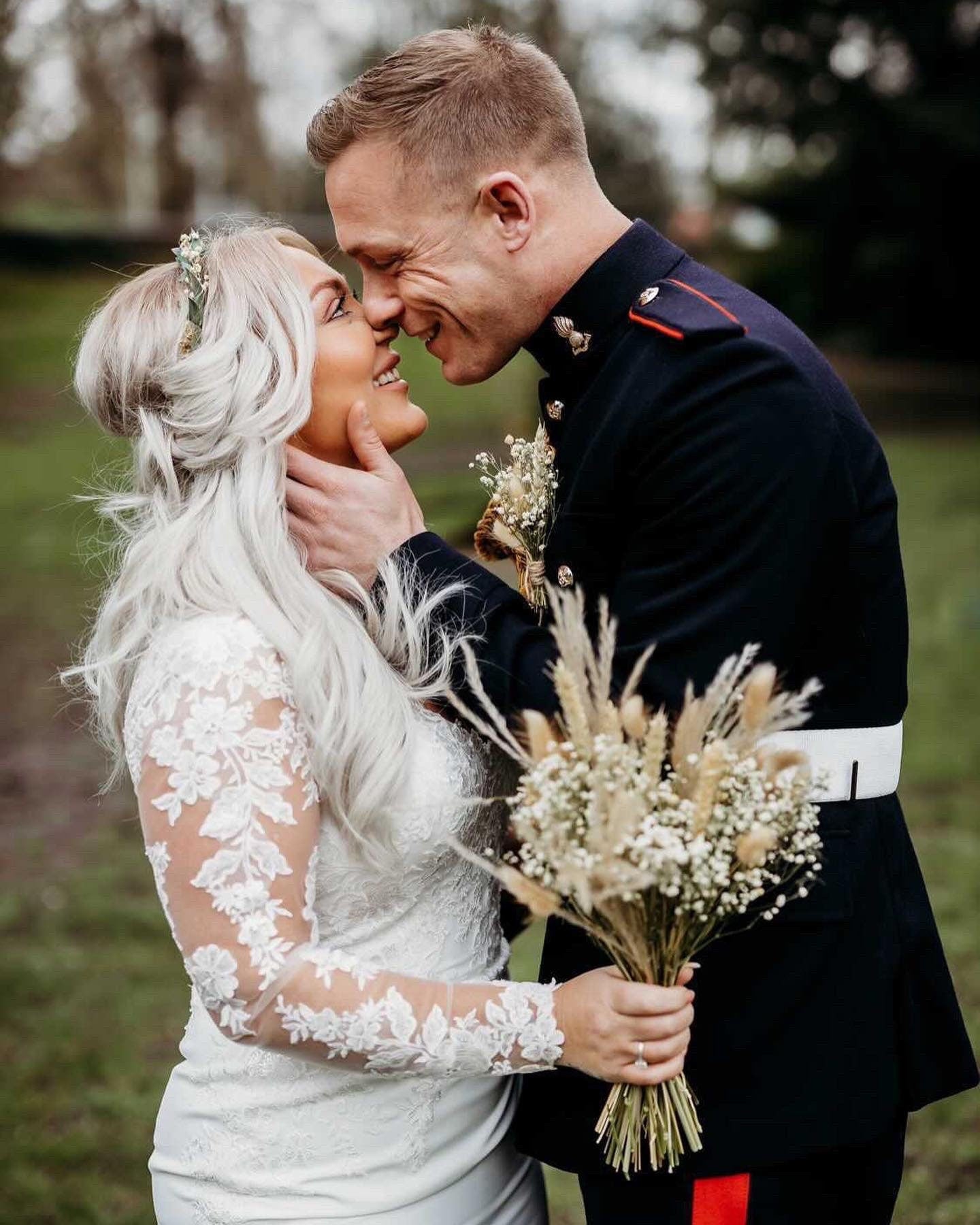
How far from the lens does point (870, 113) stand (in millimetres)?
20359

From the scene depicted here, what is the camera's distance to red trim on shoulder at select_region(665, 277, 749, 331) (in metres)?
2.29

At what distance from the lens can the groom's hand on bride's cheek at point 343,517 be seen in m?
2.48

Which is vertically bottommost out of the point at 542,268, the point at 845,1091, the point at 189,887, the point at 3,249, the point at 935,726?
the point at 3,249

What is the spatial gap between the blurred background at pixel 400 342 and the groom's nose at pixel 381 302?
365mm

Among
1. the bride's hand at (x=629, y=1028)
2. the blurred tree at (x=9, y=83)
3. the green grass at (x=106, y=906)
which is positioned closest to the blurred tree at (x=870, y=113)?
the green grass at (x=106, y=906)

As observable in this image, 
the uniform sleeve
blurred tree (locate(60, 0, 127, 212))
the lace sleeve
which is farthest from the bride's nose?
blurred tree (locate(60, 0, 127, 212))

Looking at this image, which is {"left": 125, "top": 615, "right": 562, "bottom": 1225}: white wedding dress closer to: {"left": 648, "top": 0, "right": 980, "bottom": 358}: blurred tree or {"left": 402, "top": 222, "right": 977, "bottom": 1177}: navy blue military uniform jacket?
{"left": 402, "top": 222, "right": 977, "bottom": 1177}: navy blue military uniform jacket

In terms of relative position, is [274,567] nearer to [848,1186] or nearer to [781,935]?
[781,935]

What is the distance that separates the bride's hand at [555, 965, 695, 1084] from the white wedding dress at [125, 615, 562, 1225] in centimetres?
7

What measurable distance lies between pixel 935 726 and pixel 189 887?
693 cm

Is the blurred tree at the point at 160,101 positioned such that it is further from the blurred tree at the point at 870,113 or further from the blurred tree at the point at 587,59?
the blurred tree at the point at 870,113

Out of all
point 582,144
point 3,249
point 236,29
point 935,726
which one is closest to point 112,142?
point 3,249

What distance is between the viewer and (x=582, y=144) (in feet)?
8.90

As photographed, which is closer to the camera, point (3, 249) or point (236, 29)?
point (236, 29)
